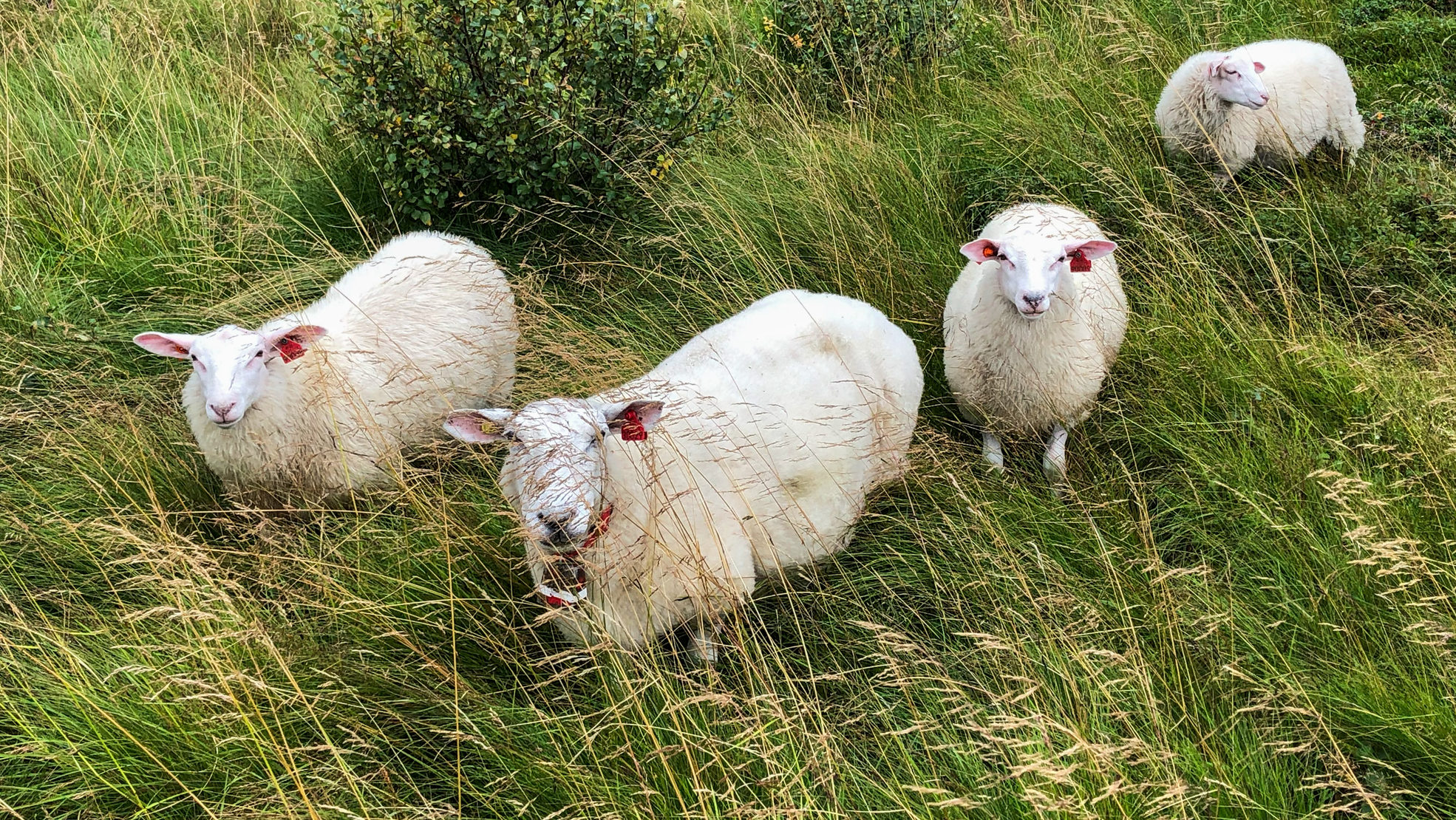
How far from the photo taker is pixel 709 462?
11.1 ft

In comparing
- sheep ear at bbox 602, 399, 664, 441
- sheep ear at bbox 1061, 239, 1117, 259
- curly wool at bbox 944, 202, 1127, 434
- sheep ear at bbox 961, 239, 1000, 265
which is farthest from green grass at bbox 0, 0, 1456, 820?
sheep ear at bbox 961, 239, 1000, 265

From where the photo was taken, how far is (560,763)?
8.52 ft

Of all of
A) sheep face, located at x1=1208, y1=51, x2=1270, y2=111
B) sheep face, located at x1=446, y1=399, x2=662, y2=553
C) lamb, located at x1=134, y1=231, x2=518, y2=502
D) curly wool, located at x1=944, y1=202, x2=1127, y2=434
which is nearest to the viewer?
sheep face, located at x1=446, y1=399, x2=662, y2=553

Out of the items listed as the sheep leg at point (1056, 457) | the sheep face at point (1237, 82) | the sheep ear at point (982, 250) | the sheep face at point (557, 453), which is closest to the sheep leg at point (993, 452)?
the sheep leg at point (1056, 457)

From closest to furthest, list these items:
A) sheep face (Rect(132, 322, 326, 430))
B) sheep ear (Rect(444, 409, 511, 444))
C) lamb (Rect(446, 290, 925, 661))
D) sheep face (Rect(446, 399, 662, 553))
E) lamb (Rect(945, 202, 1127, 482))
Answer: sheep face (Rect(446, 399, 662, 553)) → lamb (Rect(446, 290, 925, 661)) → sheep ear (Rect(444, 409, 511, 444)) → sheep face (Rect(132, 322, 326, 430)) → lamb (Rect(945, 202, 1127, 482))

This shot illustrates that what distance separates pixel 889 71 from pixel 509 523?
13.0 feet

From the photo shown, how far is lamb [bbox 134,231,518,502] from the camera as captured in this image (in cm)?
376

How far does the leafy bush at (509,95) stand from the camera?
4.95 m

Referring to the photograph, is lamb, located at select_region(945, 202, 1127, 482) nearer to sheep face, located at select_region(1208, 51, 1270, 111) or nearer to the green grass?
the green grass

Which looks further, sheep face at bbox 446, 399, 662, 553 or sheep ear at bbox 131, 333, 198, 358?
sheep ear at bbox 131, 333, 198, 358

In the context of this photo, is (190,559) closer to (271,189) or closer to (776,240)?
(776,240)

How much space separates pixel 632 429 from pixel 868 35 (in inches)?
157

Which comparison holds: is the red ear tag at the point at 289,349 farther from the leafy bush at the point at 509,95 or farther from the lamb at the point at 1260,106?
the lamb at the point at 1260,106

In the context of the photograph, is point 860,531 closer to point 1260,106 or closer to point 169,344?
point 169,344
